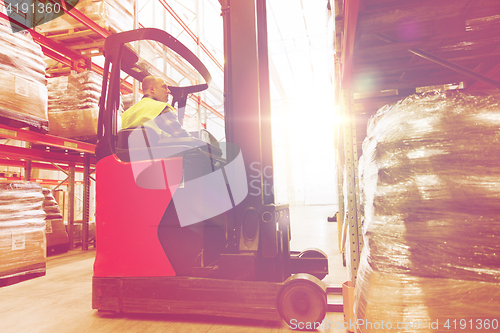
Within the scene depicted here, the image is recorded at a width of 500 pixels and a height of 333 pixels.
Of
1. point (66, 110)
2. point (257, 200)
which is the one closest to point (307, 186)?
point (66, 110)

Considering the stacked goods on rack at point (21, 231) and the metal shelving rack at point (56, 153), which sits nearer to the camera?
the stacked goods on rack at point (21, 231)

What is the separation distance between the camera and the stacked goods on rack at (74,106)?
4.65 meters

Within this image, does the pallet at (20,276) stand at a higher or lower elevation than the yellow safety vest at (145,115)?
lower

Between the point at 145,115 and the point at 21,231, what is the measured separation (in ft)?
8.73

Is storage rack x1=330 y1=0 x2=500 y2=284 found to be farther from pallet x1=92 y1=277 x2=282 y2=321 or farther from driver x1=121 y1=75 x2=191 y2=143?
driver x1=121 y1=75 x2=191 y2=143

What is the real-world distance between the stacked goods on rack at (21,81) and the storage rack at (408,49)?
11.8 ft

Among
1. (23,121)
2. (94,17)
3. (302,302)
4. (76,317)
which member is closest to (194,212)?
(302,302)

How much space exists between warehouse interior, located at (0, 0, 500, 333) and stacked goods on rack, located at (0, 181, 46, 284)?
2 centimetres

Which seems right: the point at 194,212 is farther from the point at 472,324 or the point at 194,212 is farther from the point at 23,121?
the point at 23,121

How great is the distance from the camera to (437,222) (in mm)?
1103

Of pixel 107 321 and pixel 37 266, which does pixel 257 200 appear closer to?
pixel 107 321

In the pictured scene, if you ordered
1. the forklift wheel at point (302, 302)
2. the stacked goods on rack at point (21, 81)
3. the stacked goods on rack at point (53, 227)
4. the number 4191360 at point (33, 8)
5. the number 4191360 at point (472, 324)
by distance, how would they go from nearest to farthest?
the number 4191360 at point (472, 324) < the forklift wheel at point (302, 302) < the stacked goods on rack at point (21, 81) < the number 4191360 at point (33, 8) < the stacked goods on rack at point (53, 227)

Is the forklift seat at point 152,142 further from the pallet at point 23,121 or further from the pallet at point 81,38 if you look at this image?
the pallet at point 81,38

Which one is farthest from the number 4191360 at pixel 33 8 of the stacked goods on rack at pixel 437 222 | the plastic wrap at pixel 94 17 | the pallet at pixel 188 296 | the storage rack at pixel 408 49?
the stacked goods on rack at pixel 437 222
